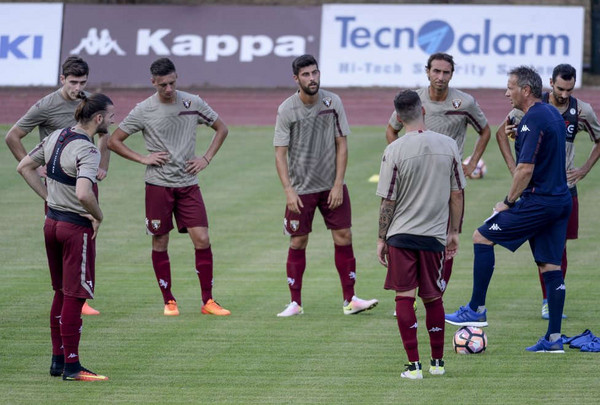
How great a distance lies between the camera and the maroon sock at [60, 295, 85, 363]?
7.82m

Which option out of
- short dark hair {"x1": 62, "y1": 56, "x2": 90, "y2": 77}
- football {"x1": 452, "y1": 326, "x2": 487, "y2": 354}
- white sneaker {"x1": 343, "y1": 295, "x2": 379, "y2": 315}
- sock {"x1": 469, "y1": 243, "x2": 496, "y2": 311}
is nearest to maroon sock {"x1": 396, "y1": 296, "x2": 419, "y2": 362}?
football {"x1": 452, "y1": 326, "x2": 487, "y2": 354}

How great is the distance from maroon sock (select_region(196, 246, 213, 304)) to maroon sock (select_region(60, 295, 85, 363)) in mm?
2668

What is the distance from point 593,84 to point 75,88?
18.4 metres

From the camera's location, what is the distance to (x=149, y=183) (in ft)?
34.3

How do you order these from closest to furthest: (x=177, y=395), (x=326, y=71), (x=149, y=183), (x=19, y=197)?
(x=177, y=395) < (x=149, y=183) < (x=19, y=197) < (x=326, y=71)

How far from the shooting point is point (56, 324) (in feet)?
27.0

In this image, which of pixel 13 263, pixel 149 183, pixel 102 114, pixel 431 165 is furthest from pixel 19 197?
pixel 431 165

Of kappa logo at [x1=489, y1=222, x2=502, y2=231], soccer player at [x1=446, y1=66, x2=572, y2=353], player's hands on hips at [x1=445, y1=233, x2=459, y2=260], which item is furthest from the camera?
kappa logo at [x1=489, y1=222, x2=502, y2=231]

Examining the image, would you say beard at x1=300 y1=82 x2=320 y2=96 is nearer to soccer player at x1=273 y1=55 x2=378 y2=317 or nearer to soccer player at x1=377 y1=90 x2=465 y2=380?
soccer player at x1=273 y1=55 x2=378 y2=317

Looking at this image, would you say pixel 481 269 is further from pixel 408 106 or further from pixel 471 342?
pixel 408 106

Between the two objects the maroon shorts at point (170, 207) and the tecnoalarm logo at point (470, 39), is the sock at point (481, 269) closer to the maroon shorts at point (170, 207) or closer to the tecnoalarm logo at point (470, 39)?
the maroon shorts at point (170, 207)

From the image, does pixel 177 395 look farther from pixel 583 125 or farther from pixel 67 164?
pixel 583 125

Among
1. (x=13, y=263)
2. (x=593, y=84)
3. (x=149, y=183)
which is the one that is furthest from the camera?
(x=593, y=84)

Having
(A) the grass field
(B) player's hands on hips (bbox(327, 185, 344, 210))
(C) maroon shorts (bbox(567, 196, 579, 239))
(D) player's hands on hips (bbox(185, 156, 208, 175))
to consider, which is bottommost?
(A) the grass field
